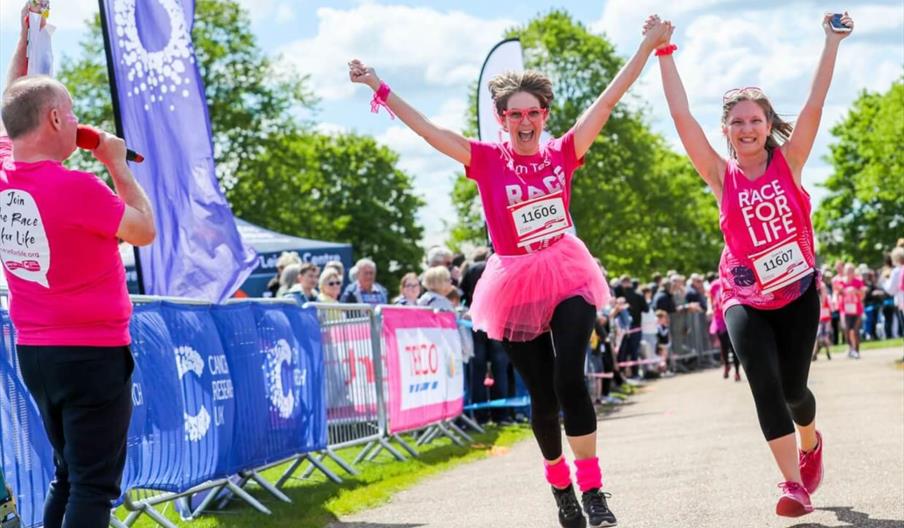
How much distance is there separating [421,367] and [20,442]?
23.4 ft

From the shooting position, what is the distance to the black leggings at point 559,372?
21.7 ft

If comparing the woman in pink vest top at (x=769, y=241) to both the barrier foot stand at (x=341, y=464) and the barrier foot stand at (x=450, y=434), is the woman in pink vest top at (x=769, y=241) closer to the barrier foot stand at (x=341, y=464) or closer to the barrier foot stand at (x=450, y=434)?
the barrier foot stand at (x=341, y=464)


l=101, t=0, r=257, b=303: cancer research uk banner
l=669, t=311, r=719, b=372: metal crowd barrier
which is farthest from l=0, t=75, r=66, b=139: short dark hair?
l=669, t=311, r=719, b=372: metal crowd barrier

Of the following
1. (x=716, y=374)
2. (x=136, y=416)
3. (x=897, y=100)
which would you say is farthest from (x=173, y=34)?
(x=897, y=100)

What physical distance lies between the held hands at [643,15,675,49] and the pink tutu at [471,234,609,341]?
1070 millimetres

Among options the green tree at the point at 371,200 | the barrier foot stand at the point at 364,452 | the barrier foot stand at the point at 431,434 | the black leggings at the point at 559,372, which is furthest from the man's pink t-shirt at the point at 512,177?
the green tree at the point at 371,200

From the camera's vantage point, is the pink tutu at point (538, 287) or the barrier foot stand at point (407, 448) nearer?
the pink tutu at point (538, 287)

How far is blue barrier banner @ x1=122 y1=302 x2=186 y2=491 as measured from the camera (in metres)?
7.69

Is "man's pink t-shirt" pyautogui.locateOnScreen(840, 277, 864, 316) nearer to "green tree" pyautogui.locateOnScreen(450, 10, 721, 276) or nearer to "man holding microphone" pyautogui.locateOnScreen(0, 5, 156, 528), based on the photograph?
"man holding microphone" pyautogui.locateOnScreen(0, 5, 156, 528)

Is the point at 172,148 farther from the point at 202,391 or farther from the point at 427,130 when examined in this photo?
the point at 427,130

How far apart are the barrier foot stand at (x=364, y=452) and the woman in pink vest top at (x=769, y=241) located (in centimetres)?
558

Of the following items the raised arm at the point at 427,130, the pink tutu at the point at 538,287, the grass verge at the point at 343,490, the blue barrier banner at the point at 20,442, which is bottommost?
the grass verge at the point at 343,490

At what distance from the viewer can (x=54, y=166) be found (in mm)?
5145

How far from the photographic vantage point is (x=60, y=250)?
510 cm
